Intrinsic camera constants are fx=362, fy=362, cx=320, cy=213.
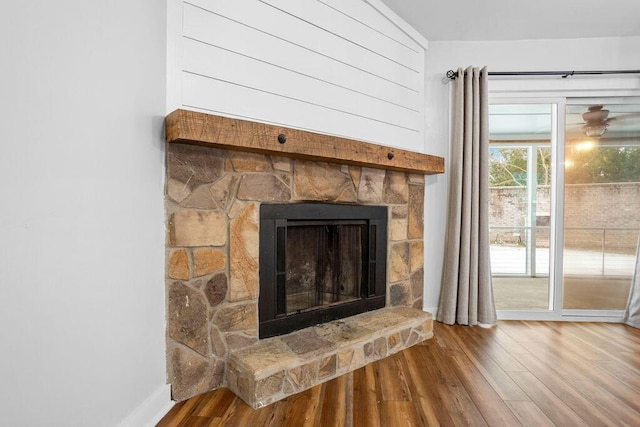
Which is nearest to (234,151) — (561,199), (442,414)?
(442,414)

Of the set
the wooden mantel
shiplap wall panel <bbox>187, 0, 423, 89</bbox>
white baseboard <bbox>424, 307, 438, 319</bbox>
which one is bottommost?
white baseboard <bbox>424, 307, 438, 319</bbox>

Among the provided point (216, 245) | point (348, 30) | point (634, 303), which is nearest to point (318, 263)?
point (216, 245)

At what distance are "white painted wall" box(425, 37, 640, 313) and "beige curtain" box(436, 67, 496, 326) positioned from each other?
0.55 ft

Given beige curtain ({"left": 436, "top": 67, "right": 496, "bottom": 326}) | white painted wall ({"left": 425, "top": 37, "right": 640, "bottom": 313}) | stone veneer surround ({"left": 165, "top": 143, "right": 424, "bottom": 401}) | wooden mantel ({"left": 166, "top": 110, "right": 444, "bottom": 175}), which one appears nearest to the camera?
wooden mantel ({"left": 166, "top": 110, "right": 444, "bottom": 175})

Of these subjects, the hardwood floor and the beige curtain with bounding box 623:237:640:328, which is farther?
the beige curtain with bounding box 623:237:640:328

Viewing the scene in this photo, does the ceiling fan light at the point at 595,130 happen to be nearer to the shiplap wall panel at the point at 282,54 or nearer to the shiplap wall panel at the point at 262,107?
the shiplap wall panel at the point at 282,54

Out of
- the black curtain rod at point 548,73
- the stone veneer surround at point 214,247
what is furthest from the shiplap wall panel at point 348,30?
the stone veneer surround at point 214,247

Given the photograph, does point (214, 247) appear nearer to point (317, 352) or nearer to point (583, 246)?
point (317, 352)

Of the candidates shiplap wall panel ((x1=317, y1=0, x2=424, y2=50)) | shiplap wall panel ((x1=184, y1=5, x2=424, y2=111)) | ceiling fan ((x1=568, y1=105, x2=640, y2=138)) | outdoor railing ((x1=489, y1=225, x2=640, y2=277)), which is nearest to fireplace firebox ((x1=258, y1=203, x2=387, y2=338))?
shiplap wall panel ((x1=184, y1=5, x2=424, y2=111))

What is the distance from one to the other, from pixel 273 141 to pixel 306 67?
0.64 meters

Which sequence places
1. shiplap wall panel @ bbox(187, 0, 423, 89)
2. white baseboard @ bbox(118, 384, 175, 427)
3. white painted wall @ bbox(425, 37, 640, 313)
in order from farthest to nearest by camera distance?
white painted wall @ bbox(425, 37, 640, 313) < shiplap wall panel @ bbox(187, 0, 423, 89) < white baseboard @ bbox(118, 384, 175, 427)

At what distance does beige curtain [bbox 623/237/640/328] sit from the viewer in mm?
2893

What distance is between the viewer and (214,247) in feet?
5.64

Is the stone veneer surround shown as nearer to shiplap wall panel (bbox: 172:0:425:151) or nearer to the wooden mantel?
the wooden mantel
